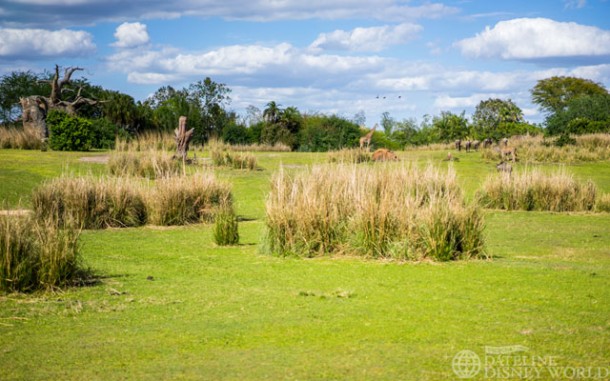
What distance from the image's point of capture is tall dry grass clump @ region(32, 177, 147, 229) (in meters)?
17.6

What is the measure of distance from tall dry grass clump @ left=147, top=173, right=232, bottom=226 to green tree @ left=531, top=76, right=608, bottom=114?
67.7m

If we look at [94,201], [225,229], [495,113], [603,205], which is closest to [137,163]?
[94,201]

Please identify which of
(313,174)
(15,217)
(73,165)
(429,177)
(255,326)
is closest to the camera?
(255,326)

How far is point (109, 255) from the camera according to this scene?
13.8m

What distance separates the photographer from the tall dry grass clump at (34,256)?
9883 mm

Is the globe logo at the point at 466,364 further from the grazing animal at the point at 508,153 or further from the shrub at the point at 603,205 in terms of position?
the grazing animal at the point at 508,153

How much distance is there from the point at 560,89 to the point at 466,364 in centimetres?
8099

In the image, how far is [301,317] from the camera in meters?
8.80

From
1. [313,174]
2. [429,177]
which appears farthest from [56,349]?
[429,177]

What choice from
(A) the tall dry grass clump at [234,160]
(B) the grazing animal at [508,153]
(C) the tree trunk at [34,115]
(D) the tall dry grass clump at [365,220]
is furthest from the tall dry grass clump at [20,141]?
(D) the tall dry grass clump at [365,220]

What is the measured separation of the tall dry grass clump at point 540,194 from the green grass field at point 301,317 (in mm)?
7760

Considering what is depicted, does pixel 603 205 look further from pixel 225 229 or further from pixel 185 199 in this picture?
pixel 225 229

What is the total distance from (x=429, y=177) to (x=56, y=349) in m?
10.8

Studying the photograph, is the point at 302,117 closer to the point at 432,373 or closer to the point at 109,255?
the point at 109,255
